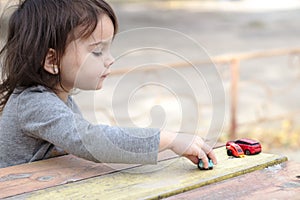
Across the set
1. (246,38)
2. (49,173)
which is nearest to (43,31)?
(49,173)

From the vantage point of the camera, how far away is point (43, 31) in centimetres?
184

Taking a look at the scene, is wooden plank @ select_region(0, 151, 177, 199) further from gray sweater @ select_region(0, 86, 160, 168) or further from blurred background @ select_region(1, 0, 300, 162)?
blurred background @ select_region(1, 0, 300, 162)

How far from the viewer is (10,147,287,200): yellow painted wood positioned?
1428 mm

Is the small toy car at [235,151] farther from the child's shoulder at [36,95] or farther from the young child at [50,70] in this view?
the child's shoulder at [36,95]

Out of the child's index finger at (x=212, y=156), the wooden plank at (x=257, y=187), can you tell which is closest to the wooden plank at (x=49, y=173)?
the child's index finger at (x=212, y=156)

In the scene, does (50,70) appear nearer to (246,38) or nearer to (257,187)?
(257,187)

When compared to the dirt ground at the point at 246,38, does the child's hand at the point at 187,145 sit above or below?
above

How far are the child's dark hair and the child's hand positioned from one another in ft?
1.35

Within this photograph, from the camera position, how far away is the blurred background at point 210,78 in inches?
149

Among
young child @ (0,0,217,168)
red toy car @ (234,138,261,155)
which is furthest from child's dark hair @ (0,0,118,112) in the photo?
red toy car @ (234,138,261,155)

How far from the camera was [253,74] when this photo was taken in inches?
323

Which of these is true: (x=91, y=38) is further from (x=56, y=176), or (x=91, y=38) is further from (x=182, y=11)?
(x=182, y=11)

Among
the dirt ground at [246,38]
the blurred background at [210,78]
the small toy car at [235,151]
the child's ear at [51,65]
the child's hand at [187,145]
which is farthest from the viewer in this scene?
the dirt ground at [246,38]

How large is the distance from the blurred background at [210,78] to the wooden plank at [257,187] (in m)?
0.45
